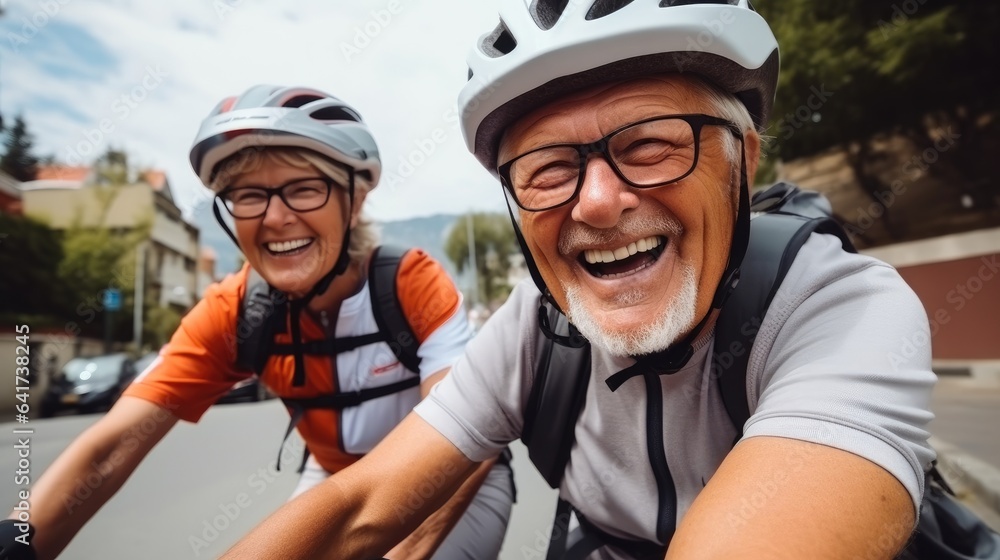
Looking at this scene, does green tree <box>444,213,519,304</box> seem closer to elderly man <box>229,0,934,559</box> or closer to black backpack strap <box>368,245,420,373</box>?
black backpack strap <box>368,245,420,373</box>

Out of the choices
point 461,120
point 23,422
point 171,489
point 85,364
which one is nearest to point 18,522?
point 23,422

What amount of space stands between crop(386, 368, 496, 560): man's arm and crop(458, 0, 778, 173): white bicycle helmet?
1.16 meters

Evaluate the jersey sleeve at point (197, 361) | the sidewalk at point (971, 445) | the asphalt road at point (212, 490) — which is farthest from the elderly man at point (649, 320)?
Result: the sidewalk at point (971, 445)

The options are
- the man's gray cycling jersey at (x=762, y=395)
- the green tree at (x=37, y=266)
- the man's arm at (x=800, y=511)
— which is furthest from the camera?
the green tree at (x=37, y=266)

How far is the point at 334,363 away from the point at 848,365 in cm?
176

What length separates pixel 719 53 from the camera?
1463 mm

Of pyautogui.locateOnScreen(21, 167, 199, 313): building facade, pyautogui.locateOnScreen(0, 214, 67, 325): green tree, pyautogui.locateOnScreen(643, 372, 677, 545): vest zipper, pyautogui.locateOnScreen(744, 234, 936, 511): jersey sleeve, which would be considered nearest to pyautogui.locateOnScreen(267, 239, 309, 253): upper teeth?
pyautogui.locateOnScreen(643, 372, 677, 545): vest zipper

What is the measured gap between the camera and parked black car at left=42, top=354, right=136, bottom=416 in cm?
1327

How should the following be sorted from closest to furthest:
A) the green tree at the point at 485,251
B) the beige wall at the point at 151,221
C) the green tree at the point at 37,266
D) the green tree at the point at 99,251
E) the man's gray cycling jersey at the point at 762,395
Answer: the man's gray cycling jersey at the point at 762,395
the green tree at the point at 37,266
the green tree at the point at 99,251
the beige wall at the point at 151,221
the green tree at the point at 485,251

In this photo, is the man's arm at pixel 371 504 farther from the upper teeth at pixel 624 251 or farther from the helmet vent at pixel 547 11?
the helmet vent at pixel 547 11

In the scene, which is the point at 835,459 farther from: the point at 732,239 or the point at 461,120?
the point at 461,120

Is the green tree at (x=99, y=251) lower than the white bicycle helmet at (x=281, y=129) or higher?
lower

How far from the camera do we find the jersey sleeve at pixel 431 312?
2227 mm

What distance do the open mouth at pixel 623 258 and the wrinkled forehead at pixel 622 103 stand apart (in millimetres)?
282
